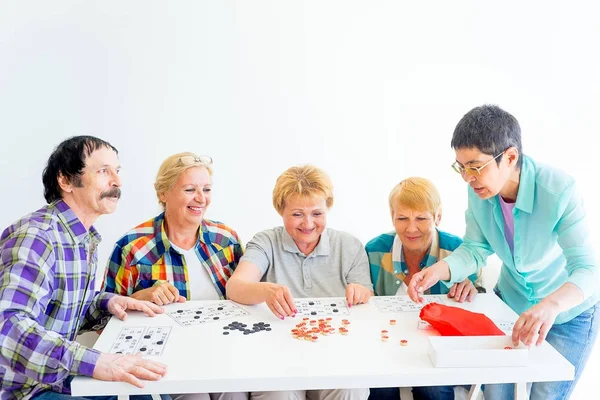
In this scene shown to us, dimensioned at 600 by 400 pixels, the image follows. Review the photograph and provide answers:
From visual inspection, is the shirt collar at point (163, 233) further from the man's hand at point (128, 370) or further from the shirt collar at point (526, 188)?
the shirt collar at point (526, 188)

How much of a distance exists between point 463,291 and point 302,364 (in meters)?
0.88

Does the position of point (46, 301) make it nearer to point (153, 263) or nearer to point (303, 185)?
point (153, 263)

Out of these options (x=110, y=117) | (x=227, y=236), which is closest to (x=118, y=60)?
(x=110, y=117)

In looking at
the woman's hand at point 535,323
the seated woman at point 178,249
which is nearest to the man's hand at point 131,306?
the seated woman at point 178,249

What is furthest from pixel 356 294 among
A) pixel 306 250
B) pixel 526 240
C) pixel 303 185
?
pixel 526 240

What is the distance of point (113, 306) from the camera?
2203mm

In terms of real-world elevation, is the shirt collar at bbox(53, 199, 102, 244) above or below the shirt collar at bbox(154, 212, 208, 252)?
above

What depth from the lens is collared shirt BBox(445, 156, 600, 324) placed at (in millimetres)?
2025

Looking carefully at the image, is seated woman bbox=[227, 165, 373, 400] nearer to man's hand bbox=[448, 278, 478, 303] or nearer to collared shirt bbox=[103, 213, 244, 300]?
collared shirt bbox=[103, 213, 244, 300]

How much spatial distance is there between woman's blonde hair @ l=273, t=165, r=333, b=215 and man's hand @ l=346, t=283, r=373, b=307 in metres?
0.43

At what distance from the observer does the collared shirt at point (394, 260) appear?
2.65m

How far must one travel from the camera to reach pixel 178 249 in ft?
8.44

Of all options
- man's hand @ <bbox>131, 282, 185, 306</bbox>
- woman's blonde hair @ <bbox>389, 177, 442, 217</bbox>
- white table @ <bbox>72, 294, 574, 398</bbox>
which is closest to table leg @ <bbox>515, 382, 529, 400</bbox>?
white table @ <bbox>72, 294, 574, 398</bbox>

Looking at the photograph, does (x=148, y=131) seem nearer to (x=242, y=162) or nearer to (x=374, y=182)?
(x=242, y=162)
